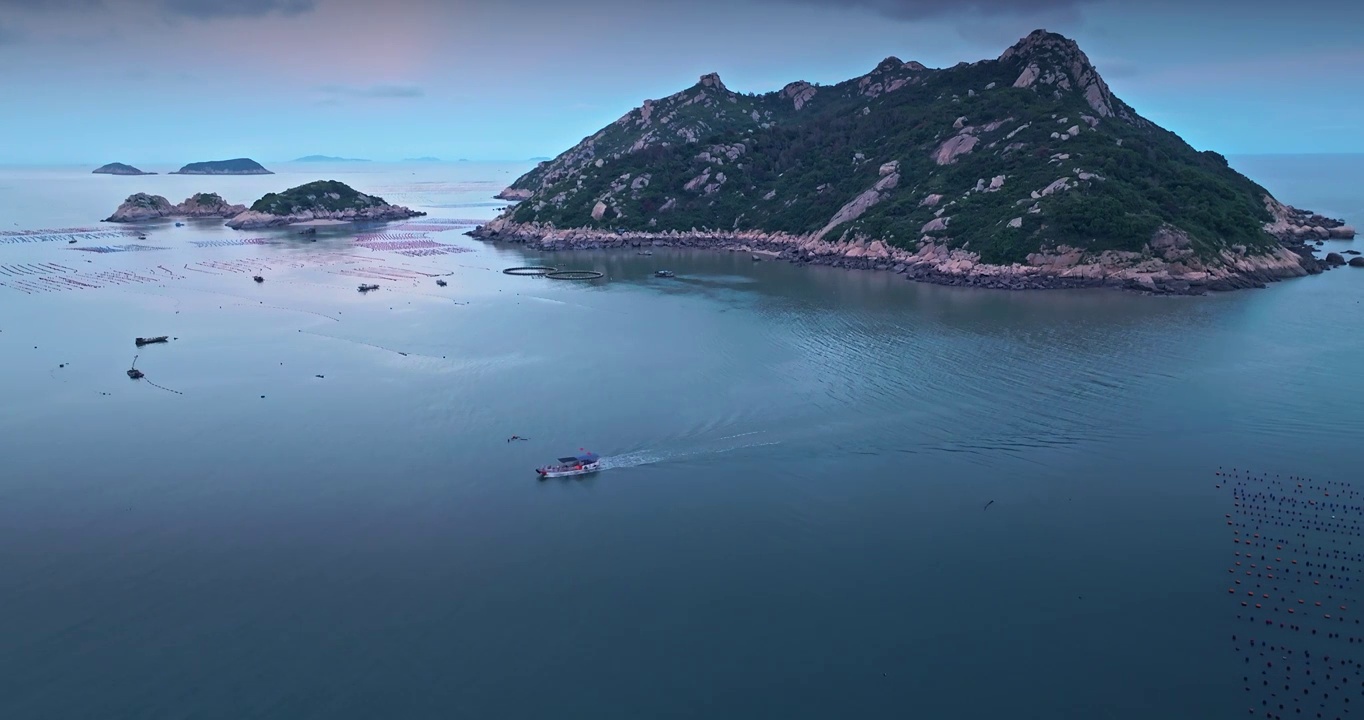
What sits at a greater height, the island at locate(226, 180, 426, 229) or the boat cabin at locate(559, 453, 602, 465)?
the island at locate(226, 180, 426, 229)

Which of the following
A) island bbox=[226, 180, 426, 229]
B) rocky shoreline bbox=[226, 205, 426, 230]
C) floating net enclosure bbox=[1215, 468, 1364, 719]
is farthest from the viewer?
island bbox=[226, 180, 426, 229]

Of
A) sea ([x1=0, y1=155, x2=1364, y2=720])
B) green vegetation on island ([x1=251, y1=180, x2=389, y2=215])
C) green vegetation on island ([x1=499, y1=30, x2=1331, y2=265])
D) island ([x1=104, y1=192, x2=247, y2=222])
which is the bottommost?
sea ([x1=0, y1=155, x2=1364, y2=720])

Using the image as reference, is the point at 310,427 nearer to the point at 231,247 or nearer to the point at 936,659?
the point at 936,659

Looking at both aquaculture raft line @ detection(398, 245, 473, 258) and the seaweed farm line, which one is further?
aquaculture raft line @ detection(398, 245, 473, 258)

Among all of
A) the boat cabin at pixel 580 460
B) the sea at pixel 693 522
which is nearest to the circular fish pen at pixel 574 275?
the sea at pixel 693 522

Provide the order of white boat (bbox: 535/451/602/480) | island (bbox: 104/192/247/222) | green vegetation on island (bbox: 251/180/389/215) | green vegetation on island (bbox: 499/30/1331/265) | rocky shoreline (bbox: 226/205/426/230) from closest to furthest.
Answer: white boat (bbox: 535/451/602/480), green vegetation on island (bbox: 499/30/1331/265), rocky shoreline (bbox: 226/205/426/230), island (bbox: 104/192/247/222), green vegetation on island (bbox: 251/180/389/215)

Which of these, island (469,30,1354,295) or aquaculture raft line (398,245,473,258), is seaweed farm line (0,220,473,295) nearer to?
aquaculture raft line (398,245,473,258)

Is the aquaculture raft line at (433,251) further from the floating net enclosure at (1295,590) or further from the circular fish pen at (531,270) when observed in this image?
the floating net enclosure at (1295,590)

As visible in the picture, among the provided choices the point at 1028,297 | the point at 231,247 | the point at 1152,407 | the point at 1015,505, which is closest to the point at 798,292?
the point at 1028,297

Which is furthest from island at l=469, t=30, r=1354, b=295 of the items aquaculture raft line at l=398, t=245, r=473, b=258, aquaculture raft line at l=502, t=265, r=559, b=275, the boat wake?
the boat wake
